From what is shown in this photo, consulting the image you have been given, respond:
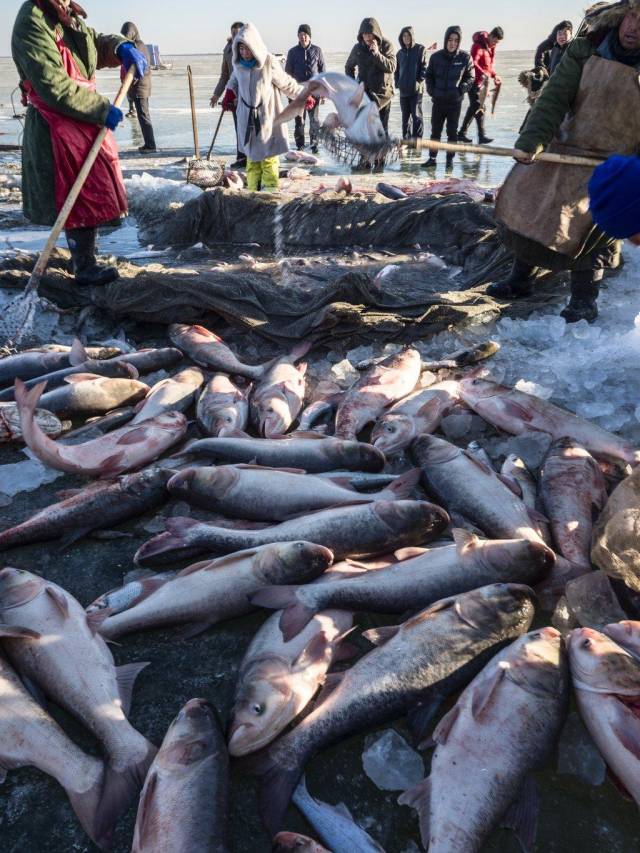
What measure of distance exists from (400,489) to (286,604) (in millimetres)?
998

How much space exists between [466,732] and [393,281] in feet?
18.2

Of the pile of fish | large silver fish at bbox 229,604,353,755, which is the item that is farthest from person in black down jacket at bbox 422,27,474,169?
large silver fish at bbox 229,604,353,755

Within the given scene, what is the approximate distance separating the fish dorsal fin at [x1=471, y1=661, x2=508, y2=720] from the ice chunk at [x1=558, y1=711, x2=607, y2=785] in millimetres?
329

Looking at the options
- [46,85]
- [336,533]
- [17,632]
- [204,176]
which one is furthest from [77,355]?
[204,176]

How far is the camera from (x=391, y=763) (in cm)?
226

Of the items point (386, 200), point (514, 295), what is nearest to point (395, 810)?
point (514, 295)

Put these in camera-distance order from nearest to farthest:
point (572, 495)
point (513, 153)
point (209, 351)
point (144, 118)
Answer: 1. point (572, 495)
2. point (513, 153)
3. point (209, 351)
4. point (144, 118)

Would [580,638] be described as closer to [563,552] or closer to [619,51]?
[563,552]

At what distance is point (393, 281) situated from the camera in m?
6.96

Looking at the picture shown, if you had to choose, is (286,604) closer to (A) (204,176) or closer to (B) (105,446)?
(B) (105,446)

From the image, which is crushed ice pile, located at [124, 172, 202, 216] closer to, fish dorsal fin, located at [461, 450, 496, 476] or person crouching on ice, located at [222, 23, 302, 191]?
person crouching on ice, located at [222, 23, 302, 191]

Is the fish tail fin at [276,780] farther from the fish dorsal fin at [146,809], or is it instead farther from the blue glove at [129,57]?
the blue glove at [129,57]

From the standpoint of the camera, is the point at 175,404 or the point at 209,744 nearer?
the point at 209,744

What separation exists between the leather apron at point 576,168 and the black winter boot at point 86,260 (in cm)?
388
